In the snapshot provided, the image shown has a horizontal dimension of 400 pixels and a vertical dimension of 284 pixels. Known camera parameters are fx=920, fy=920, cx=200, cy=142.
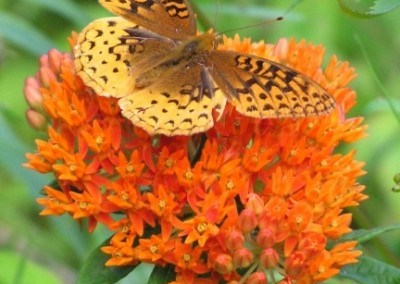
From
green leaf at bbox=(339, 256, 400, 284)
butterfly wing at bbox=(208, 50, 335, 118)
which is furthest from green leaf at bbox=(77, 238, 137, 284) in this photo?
green leaf at bbox=(339, 256, 400, 284)

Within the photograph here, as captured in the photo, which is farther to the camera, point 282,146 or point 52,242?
point 52,242

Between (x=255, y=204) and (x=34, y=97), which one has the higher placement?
(x=34, y=97)

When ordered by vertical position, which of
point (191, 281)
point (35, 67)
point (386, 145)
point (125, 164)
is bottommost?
point (191, 281)

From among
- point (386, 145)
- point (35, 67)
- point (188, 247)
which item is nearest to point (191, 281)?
point (188, 247)

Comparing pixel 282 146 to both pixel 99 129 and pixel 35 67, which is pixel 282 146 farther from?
pixel 35 67

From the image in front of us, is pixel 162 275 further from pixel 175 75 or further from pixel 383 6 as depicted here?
pixel 383 6

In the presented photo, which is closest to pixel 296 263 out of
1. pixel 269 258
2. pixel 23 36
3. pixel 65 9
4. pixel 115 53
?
pixel 269 258
